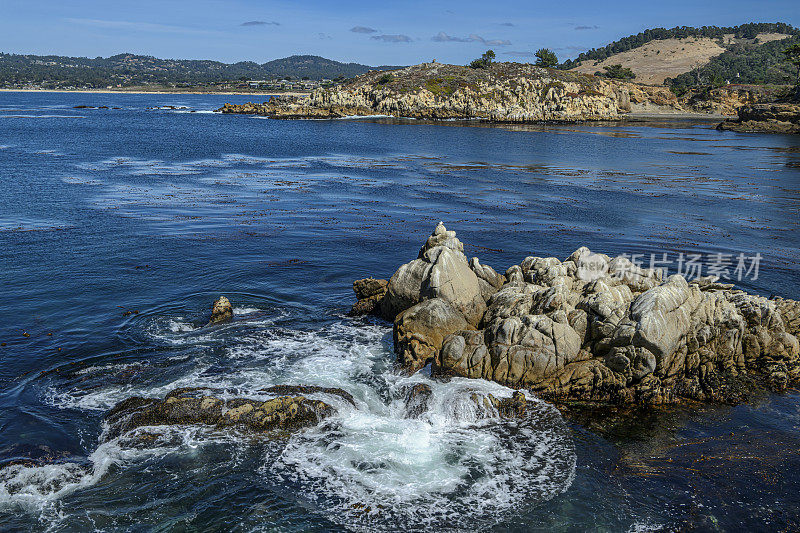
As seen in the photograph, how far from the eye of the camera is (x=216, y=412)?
18734 millimetres

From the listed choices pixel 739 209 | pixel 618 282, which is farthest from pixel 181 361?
pixel 739 209

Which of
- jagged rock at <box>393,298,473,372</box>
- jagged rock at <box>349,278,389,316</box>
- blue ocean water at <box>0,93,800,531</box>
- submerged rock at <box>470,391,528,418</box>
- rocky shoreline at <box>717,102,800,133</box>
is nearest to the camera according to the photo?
blue ocean water at <box>0,93,800,531</box>

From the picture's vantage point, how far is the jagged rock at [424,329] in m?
22.9

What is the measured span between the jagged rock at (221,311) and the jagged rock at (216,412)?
775cm

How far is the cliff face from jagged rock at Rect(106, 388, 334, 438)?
162m

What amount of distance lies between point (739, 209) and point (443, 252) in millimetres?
40242

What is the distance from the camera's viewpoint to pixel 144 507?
14.9 meters

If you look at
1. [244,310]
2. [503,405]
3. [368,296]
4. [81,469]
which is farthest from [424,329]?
[81,469]

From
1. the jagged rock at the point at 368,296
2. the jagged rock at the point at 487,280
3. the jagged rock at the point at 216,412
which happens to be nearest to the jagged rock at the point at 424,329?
the jagged rock at the point at 487,280

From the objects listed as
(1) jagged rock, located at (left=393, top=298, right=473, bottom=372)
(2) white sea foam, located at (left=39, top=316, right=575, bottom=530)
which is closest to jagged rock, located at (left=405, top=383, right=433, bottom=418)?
(2) white sea foam, located at (left=39, top=316, right=575, bottom=530)

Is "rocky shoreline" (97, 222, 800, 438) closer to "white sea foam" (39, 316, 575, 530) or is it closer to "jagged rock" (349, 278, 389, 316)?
"white sea foam" (39, 316, 575, 530)

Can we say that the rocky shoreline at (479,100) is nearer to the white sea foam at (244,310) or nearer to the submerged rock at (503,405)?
the white sea foam at (244,310)

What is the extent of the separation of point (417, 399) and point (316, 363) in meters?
4.98

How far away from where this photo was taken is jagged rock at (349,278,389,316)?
28578 millimetres
